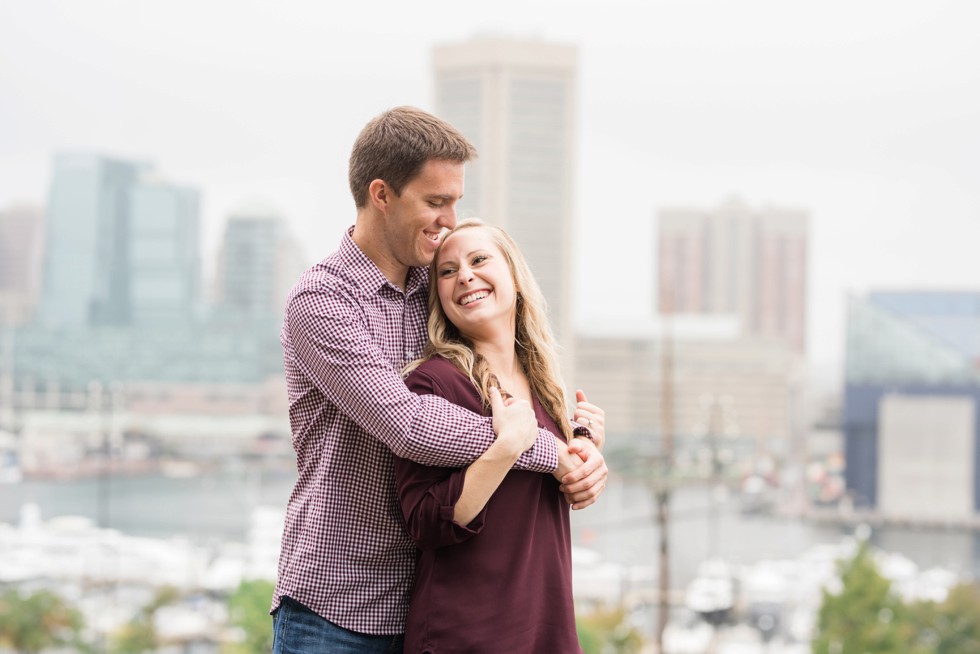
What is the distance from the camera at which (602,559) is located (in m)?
Answer: 19.5

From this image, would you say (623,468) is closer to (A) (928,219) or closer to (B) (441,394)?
(A) (928,219)

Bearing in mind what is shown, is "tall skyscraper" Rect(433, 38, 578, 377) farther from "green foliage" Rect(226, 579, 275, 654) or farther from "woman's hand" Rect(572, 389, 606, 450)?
"woman's hand" Rect(572, 389, 606, 450)

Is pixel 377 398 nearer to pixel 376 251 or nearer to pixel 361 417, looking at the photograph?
pixel 361 417

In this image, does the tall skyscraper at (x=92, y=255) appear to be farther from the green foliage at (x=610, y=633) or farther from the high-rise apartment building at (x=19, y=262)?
the green foliage at (x=610, y=633)

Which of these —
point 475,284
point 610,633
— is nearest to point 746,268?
point 610,633

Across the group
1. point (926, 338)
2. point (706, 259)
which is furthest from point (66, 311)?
point (926, 338)

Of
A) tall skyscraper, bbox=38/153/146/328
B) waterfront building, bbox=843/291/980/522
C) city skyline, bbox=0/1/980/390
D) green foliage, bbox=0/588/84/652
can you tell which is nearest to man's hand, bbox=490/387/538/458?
green foliage, bbox=0/588/84/652

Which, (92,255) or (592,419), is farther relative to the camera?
(92,255)

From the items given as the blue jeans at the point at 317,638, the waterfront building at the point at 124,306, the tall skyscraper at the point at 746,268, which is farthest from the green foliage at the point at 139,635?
the tall skyscraper at the point at 746,268

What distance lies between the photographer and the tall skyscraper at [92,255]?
977 inches

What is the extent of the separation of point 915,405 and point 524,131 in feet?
34.2

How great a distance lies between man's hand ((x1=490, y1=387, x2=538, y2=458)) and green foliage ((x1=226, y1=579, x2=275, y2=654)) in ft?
31.6

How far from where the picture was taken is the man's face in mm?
1024

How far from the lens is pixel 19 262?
84.6 ft
